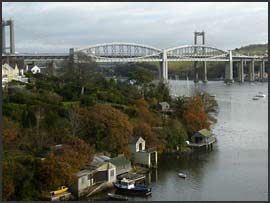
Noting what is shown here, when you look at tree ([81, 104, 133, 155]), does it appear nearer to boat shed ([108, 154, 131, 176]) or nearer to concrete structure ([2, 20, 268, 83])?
boat shed ([108, 154, 131, 176])

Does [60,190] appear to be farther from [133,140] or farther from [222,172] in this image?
[222,172]

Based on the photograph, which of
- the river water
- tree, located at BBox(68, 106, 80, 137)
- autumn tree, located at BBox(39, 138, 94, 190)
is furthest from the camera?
tree, located at BBox(68, 106, 80, 137)

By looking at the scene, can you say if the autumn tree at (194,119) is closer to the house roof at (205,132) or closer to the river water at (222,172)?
the house roof at (205,132)

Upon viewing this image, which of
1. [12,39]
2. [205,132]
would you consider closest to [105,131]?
[205,132]

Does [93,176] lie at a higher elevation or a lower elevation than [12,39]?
lower

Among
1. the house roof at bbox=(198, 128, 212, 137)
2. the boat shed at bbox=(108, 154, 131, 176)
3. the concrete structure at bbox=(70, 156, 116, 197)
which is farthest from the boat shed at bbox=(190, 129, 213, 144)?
the concrete structure at bbox=(70, 156, 116, 197)

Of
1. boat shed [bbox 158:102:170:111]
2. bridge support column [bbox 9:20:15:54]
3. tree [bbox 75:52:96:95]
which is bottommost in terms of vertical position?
boat shed [bbox 158:102:170:111]

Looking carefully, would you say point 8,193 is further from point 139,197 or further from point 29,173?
point 139,197

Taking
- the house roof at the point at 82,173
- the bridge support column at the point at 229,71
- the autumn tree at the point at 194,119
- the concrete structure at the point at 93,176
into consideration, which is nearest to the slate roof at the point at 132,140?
the concrete structure at the point at 93,176
